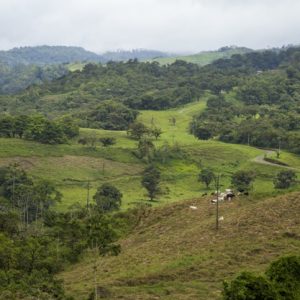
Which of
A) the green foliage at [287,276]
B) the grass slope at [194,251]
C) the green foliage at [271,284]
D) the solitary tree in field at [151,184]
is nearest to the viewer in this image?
the green foliage at [271,284]

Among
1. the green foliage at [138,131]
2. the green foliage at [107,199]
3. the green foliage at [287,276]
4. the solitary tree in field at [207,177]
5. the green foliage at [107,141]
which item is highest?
the green foliage at [287,276]

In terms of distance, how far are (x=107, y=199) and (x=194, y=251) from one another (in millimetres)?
39083

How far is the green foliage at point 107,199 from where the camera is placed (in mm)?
80625

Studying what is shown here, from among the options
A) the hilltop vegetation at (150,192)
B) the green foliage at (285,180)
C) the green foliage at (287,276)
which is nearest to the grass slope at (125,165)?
the hilltop vegetation at (150,192)

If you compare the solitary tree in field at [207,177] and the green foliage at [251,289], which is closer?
the green foliage at [251,289]

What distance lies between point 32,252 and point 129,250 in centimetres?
865

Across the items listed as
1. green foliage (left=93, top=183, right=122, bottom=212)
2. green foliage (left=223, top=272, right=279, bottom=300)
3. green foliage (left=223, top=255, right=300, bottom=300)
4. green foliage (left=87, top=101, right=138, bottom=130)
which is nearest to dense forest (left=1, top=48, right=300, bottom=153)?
green foliage (left=87, top=101, right=138, bottom=130)

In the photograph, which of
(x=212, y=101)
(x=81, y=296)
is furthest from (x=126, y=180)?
(x=212, y=101)

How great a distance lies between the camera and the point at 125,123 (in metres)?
152

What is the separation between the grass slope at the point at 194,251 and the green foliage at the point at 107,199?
23.7 m

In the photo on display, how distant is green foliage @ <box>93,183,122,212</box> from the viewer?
265ft

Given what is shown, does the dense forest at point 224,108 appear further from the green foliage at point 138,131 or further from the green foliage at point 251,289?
the green foliage at point 251,289

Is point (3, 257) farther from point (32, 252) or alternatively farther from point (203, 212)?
point (203, 212)

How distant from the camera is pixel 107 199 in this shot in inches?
3216
